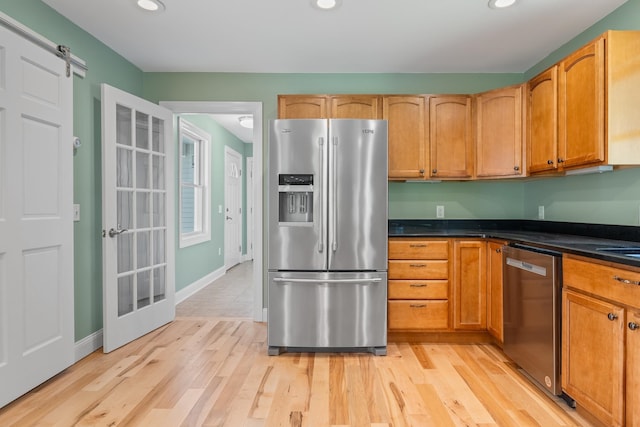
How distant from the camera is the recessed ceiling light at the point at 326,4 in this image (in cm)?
230

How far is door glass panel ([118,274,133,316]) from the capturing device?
2918mm

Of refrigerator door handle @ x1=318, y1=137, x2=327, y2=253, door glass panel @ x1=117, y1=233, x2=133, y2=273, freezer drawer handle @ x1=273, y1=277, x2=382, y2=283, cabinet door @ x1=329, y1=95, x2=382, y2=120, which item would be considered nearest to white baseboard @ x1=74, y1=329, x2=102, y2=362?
door glass panel @ x1=117, y1=233, x2=133, y2=273

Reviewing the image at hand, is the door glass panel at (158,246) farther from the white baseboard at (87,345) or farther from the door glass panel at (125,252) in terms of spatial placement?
the white baseboard at (87,345)

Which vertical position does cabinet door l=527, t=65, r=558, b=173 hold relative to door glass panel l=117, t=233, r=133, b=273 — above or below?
above

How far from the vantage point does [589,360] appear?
181 centimetres

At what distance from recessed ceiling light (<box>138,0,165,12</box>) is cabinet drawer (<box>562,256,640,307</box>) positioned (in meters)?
2.91

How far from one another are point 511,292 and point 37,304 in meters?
3.08

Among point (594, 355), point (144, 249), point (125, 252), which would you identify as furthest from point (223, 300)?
point (594, 355)

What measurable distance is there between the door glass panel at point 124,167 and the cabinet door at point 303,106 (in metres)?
1.32

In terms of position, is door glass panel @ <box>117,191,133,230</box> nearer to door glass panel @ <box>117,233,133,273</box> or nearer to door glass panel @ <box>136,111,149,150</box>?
door glass panel @ <box>117,233,133,273</box>

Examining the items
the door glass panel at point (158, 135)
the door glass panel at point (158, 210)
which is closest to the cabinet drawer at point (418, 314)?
the door glass panel at point (158, 210)

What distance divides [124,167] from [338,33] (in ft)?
6.65

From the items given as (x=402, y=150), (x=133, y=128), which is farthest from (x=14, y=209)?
(x=402, y=150)

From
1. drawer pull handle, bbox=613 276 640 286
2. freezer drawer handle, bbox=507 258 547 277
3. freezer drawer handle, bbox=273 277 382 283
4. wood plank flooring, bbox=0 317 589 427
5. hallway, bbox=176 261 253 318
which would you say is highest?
drawer pull handle, bbox=613 276 640 286
